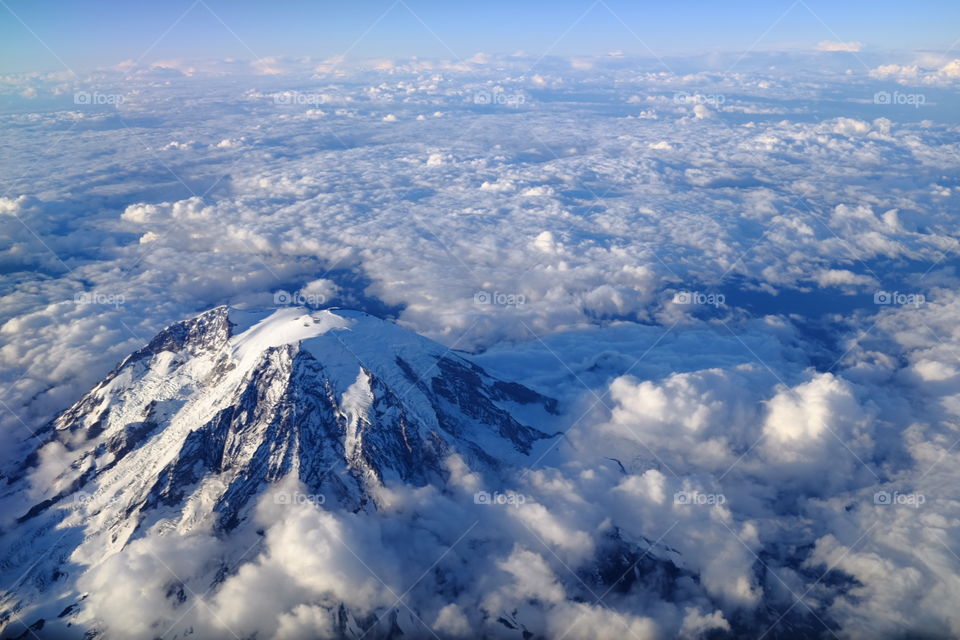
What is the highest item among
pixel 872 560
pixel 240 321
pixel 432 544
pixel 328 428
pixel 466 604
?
pixel 240 321

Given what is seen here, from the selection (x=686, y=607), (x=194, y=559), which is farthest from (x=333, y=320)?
(x=686, y=607)

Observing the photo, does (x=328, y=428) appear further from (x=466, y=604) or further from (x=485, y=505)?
(x=466, y=604)

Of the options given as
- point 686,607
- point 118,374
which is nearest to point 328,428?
point 118,374

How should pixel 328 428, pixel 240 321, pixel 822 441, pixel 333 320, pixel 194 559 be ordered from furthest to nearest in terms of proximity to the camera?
pixel 822 441
pixel 240 321
pixel 333 320
pixel 328 428
pixel 194 559

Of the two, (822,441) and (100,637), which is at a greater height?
(100,637)

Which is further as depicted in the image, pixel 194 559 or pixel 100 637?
pixel 194 559

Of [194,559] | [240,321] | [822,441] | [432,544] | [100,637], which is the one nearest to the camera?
[100,637]
